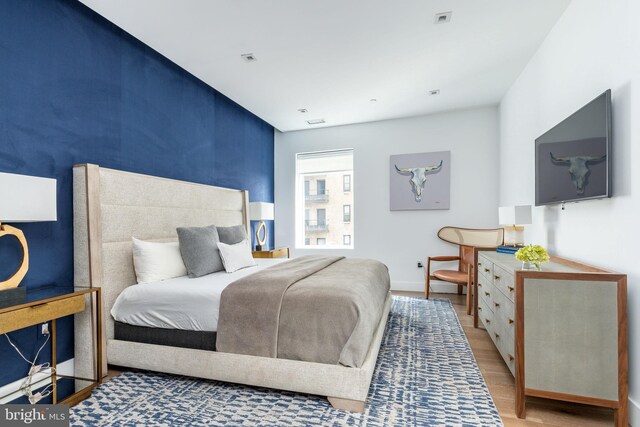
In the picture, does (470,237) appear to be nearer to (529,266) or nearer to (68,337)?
(529,266)

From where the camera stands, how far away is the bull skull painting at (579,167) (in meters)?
2.10

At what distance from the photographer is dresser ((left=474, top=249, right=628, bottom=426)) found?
1702 mm

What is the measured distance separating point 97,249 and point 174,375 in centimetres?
107

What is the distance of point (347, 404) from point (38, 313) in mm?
1811

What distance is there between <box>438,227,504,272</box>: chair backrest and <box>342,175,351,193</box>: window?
5.44 ft

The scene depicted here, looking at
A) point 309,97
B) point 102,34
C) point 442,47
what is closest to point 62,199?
point 102,34

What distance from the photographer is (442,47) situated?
3064mm

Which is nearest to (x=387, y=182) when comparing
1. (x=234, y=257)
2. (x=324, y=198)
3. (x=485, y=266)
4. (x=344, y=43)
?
(x=324, y=198)

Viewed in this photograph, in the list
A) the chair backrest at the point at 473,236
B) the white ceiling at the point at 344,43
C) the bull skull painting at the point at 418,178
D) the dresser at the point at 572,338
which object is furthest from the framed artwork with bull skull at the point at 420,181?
the dresser at the point at 572,338

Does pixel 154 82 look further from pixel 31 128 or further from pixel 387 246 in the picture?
pixel 387 246

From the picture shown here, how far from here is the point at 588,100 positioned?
7.31 feet

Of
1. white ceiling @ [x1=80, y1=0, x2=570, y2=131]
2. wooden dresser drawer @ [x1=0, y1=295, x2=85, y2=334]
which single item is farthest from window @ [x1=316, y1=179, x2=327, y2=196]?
wooden dresser drawer @ [x1=0, y1=295, x2=85, y2=334]

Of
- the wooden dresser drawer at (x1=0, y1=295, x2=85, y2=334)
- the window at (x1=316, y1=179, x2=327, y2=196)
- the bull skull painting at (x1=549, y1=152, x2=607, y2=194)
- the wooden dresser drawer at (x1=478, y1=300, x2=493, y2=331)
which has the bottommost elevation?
the wooden dresser drawer at (x1=478, y1=300, x2=493, y2=331)

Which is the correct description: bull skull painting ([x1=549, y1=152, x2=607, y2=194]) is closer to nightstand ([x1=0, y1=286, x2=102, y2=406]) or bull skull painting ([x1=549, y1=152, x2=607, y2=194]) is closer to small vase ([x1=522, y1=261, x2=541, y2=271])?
small vase ([x1=522, y1=261, x2=541, y2=271])
